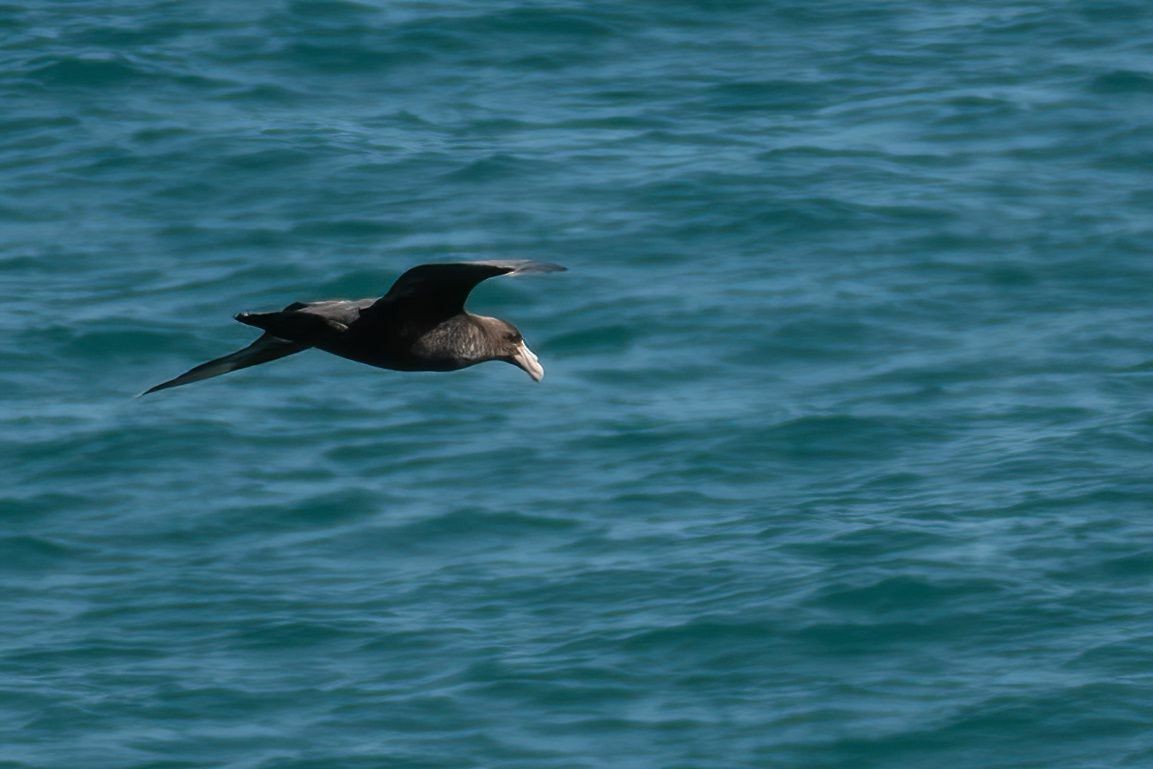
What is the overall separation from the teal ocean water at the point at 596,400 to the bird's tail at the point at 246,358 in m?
3.72

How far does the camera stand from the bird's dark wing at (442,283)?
10.1 m

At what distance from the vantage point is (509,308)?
18.6 metres

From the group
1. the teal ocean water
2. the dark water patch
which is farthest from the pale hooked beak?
the dark water patch

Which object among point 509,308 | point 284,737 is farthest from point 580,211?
point 284,737

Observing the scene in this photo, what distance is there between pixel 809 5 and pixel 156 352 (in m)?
8.34

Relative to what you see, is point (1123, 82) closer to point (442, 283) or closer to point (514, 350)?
point (514, 350)

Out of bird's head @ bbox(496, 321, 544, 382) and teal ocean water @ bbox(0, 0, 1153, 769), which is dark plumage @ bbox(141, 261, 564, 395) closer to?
bird's head @ bbox(496, 321, 544, 382)

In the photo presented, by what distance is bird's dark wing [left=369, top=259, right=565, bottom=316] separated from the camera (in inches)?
397

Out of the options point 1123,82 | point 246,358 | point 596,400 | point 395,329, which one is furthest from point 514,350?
point 1123,82

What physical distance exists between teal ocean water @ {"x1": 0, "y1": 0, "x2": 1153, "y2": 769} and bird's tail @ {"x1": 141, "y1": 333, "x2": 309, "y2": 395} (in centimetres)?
372

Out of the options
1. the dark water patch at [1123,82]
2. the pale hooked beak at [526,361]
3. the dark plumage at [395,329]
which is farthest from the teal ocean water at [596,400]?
the dark plumage at [395,329]

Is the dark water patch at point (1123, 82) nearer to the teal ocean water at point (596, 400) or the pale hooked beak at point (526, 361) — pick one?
the teal ocean water at point (596, 400)

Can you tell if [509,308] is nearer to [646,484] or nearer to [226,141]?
[646,484]

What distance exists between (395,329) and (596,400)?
21.6 feet
